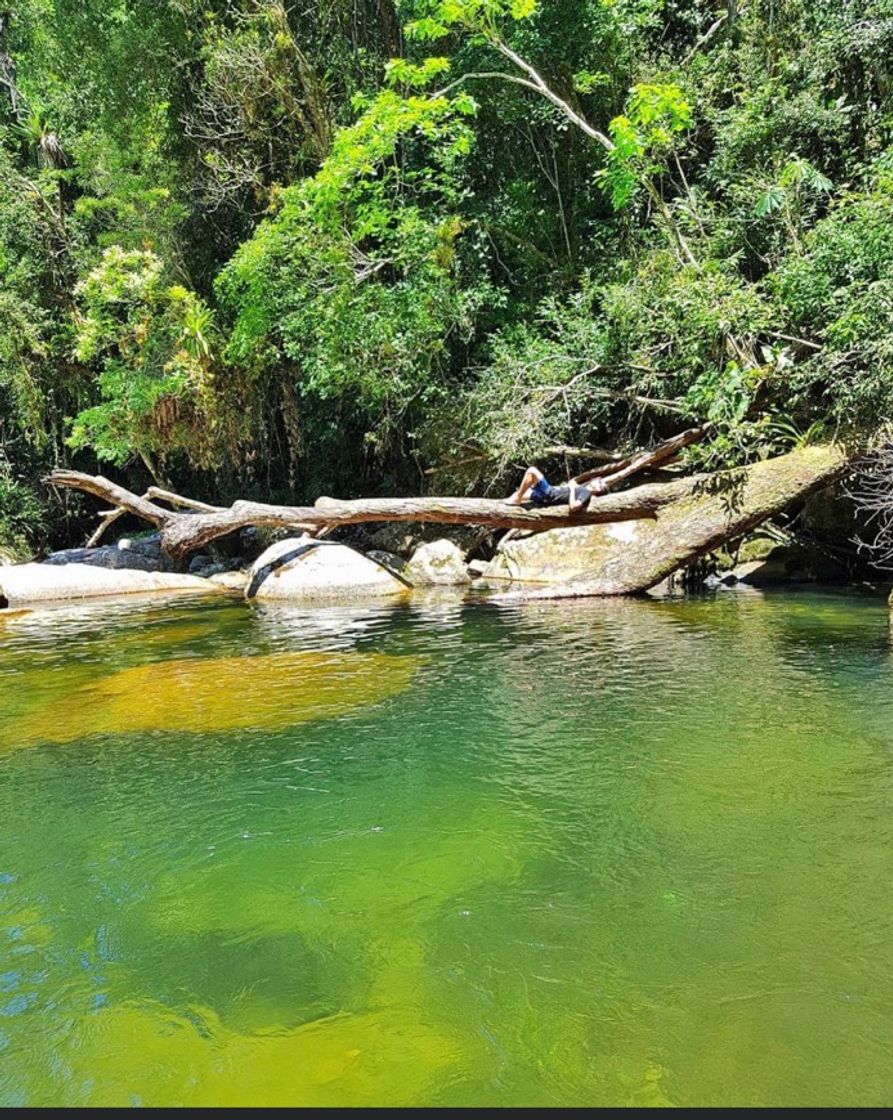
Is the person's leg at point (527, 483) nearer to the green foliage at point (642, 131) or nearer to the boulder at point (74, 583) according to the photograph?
the green foliage at point (642, 131)

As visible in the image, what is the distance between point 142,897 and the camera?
3127mm

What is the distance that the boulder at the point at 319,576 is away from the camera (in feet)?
40.9

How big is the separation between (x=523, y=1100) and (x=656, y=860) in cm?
141

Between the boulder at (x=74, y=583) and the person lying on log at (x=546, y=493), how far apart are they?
6467 millimetres

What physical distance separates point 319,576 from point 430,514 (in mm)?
2213

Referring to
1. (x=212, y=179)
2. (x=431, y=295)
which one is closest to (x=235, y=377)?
(x=212, y=179)

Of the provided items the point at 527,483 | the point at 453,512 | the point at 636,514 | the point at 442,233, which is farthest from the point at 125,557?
the point at 636,514

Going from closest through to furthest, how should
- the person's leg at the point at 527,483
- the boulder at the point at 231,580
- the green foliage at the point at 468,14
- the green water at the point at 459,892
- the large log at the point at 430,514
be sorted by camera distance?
the green water at the point at 459,892, the person's leg at the point at 527,483, the large log at the point at 430,514, the green foliage at the point at 468,14, the boulder at the point at 231,580

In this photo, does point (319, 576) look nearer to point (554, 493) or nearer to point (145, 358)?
point (554, 493)

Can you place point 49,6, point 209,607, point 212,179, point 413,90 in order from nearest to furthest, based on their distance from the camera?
point 209,607 < point 413,90 < point 212,179 < point 49,6

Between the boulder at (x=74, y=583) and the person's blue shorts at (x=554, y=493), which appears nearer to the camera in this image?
the person's blue shorts at (x=554, y=493)

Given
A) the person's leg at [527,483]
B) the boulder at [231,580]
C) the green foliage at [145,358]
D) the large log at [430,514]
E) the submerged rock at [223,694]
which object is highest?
the green foliage at [145,358]

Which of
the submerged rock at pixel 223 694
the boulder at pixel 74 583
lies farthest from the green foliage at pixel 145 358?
the submerged rock at pixel 223 694

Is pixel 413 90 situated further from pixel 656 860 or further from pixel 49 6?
pixel 656 860
